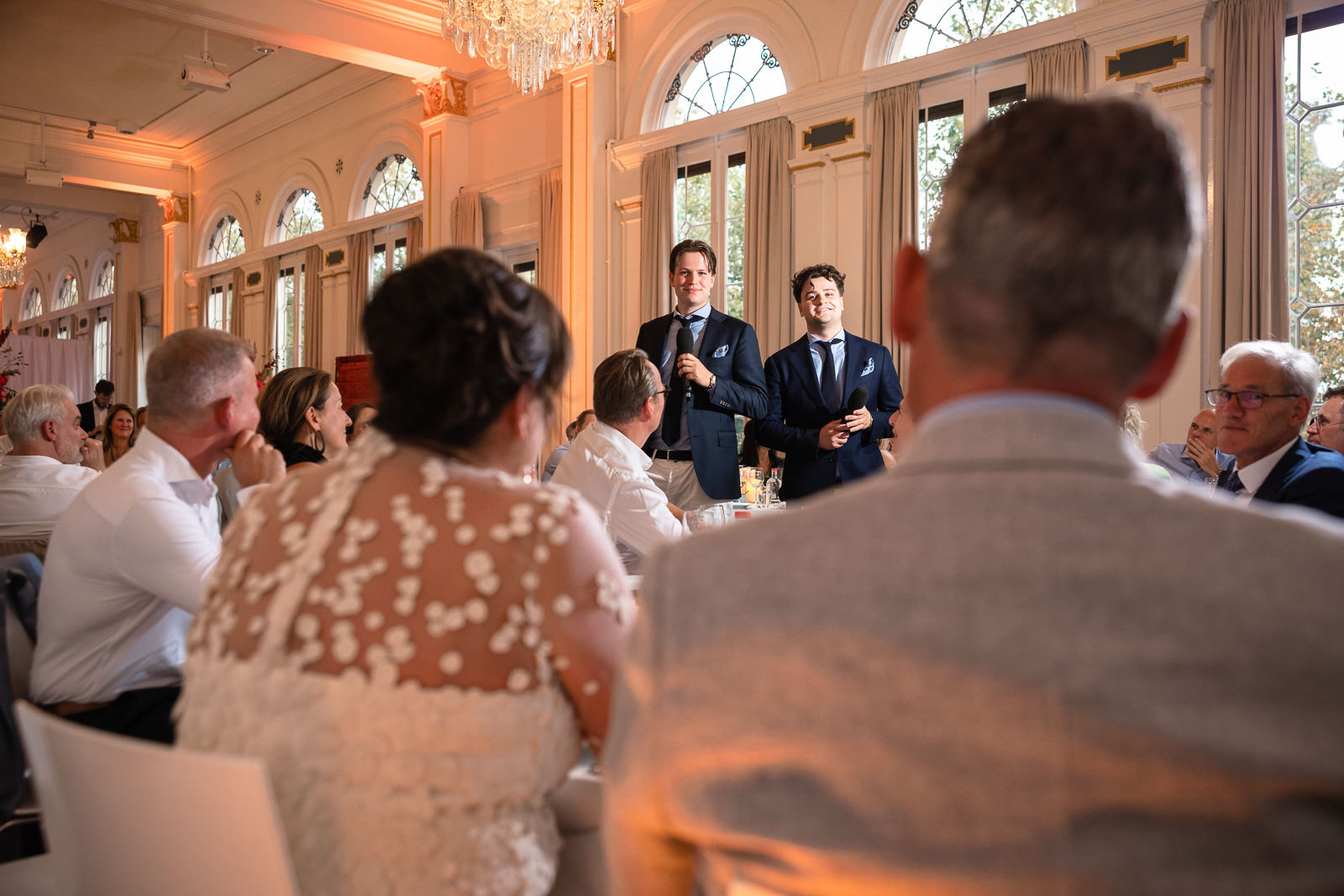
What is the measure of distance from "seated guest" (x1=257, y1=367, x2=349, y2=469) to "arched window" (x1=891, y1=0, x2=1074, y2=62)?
A: 15.5ft

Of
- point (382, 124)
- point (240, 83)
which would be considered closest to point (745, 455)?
point (382, 124)

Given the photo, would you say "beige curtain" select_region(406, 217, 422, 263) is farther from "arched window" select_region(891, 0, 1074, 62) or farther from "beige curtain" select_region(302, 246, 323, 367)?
"arched window" select_region(891, 0, 1074, 62)

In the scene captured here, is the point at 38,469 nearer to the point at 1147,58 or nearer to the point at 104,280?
the point at 1147,58

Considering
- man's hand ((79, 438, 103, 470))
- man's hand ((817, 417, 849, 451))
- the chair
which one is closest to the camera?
the chair

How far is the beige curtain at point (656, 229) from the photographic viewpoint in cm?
781

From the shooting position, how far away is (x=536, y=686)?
1.08 metres

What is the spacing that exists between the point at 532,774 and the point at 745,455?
487 cm

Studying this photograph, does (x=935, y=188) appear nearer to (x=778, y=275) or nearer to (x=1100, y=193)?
(x=778, y=275)

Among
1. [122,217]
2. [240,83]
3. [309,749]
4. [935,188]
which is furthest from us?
[122,217]

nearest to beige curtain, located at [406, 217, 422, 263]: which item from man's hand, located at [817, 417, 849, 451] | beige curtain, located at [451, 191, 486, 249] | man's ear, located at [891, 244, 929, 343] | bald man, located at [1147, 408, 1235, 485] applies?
beige curtain, located at [451, 191, 486, 249]

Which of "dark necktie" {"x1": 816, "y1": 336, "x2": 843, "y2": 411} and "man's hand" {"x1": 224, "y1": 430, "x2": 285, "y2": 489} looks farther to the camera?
"dark necktie" {"x1": 816, "y1": 336, "x2": 843, "y2": 411}

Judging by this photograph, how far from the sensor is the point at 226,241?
14062 mm

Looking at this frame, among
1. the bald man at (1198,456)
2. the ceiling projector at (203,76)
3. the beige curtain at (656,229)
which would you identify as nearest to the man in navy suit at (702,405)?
the bald man at (1198,456)

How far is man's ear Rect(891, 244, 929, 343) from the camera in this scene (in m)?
0.79
